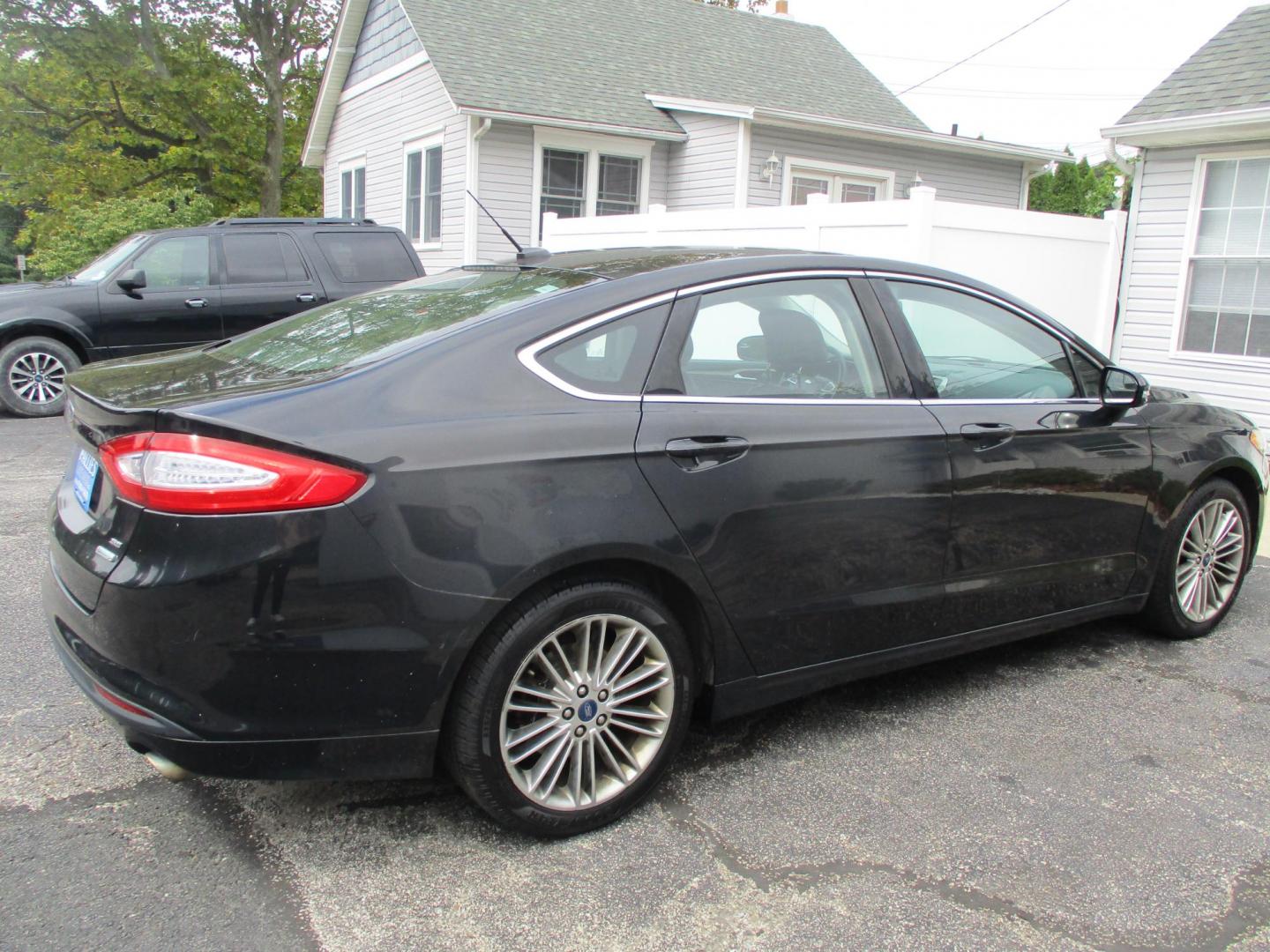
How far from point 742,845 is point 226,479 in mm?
1665

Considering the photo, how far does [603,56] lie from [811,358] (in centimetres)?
1478

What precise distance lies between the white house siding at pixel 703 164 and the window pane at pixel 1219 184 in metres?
6.59

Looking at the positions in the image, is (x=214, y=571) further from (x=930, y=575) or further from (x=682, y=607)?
(x=930, y=575)

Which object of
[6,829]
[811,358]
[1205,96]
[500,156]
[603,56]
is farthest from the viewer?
[603,56]

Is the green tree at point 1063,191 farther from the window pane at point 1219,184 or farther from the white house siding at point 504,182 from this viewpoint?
the window pane at point 1219,184

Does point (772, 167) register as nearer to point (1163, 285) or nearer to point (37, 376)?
point (1163, 285)

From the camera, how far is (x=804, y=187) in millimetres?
15906

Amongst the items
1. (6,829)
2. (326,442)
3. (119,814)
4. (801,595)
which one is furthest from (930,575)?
(6,829)

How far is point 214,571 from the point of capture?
2.34 meters

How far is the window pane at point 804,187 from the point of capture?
51.5ft

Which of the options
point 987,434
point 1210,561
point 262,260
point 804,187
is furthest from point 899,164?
point 987,434

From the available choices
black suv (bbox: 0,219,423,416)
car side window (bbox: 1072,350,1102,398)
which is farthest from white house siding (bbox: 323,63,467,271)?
car side window (bbox: 1072,350,1102,398)

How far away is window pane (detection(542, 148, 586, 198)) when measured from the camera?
1515cm

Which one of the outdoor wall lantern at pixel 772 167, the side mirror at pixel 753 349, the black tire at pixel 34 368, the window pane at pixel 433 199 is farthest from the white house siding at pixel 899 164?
the side mirror at pixel 753 349
